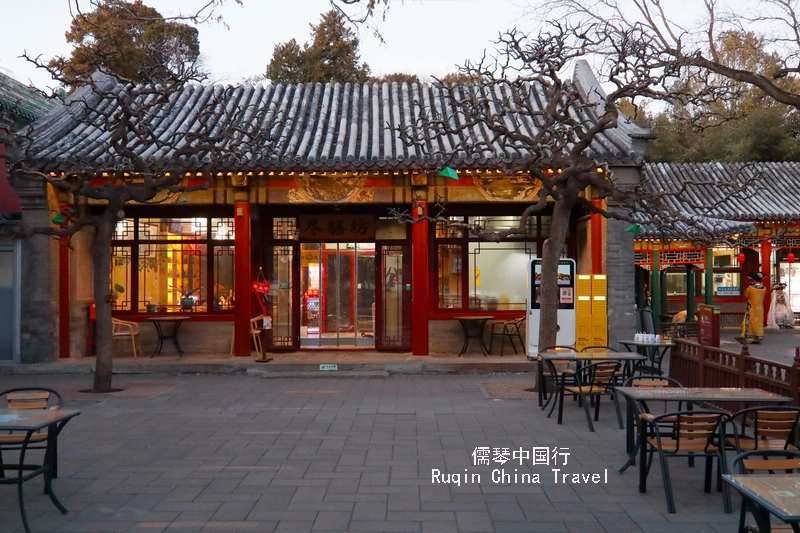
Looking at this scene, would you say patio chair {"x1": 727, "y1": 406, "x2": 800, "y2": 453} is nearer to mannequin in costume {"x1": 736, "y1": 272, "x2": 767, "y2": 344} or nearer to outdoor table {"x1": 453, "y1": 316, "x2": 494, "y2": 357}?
outdoor table {"x1": 453, "y1": 316, "x2": 494, "y2": 357}

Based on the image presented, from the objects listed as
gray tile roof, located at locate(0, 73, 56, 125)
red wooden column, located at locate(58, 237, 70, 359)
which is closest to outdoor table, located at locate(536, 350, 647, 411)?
red wooden column, located at locate(58, 237, 70, 359)

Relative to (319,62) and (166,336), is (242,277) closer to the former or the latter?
(166,336)

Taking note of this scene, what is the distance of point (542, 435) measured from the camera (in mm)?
7965

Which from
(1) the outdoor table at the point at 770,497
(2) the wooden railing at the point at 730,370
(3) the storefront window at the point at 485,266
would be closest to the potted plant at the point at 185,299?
(3) the storefront window at the point at 485,266

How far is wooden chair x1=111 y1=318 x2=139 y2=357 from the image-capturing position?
1430 cm

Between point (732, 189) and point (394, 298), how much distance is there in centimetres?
1079

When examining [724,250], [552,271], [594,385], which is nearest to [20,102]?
[552,271]

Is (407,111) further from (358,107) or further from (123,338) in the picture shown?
(123,338)

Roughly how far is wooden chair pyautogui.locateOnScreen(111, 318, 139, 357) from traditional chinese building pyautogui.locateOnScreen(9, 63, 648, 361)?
225 millimetres

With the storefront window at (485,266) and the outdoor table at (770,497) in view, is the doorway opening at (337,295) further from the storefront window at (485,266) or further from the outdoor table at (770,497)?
the outdoor table at (770,497)

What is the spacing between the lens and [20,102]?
49.7 ft

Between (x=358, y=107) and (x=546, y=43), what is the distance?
7448 mm

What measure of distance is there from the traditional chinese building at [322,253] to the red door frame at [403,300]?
0.02 metres

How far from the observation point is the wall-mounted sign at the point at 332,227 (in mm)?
15047
